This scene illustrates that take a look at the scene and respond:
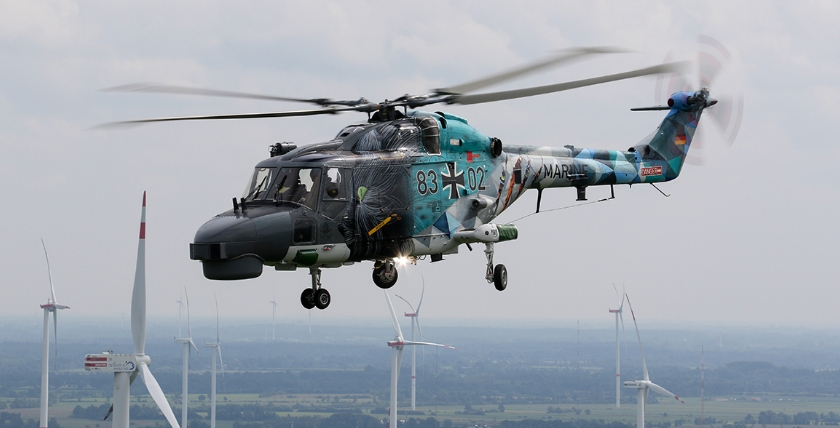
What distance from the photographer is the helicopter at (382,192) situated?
35.1 metres

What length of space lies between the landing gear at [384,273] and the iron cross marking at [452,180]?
10.9ft

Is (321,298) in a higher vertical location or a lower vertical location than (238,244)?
lower

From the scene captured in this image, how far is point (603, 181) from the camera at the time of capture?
49781 millimetres

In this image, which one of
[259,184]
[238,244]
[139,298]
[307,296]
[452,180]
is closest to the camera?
[238,244]

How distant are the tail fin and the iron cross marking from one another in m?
13.4

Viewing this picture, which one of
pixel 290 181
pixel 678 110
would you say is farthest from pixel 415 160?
pixel 678 110

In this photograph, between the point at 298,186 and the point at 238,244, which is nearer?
the point at 238,244

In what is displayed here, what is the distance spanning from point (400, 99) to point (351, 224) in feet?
18.8

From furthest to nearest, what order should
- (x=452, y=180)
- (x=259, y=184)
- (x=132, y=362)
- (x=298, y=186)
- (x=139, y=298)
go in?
(x=132, y=362), (x=139, y=298), (x=452, y=180), (x=259, y=184), (x=298, y=186)

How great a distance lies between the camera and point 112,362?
58.7 m

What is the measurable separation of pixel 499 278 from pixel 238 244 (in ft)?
37.3

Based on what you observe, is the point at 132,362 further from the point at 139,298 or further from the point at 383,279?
the point at 383,279

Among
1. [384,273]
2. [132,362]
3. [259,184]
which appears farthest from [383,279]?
[132,362]

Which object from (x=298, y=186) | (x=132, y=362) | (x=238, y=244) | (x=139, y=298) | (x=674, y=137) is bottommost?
(x=132, y=362)
